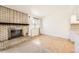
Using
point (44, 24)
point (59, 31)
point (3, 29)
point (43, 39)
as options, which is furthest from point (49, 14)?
point (3, 29)

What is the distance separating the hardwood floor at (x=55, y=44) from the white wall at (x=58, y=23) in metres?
0.11

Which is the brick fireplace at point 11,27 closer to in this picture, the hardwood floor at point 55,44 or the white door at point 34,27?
the white door at point 34,27

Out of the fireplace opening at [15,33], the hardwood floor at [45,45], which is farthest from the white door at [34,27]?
the fireplace opening at [15,33]

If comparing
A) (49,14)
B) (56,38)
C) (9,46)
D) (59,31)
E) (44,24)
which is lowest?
(9,46)

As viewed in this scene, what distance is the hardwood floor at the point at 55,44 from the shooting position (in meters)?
1.96

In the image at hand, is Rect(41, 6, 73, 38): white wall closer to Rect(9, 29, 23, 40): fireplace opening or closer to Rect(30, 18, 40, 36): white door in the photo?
Rect(30, 18, 40, 36): white door

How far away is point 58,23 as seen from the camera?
2107 mm

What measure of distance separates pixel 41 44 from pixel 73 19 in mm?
917

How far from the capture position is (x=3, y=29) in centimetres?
211

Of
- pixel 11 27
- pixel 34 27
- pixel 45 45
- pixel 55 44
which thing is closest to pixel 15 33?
pixel 11 27

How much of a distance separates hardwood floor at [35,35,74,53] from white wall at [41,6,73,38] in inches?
4.3

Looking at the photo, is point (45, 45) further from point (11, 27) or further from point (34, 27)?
point (11, 27)

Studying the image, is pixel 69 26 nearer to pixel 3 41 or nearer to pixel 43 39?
pixel 43 39
